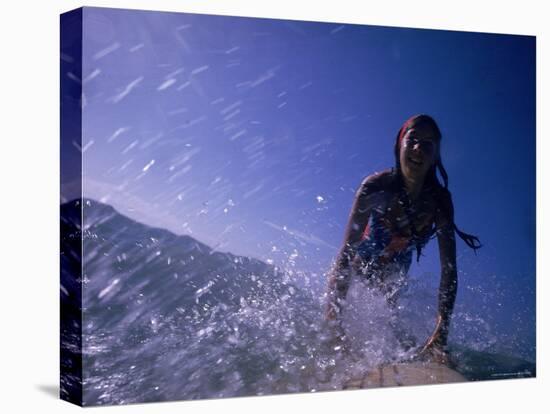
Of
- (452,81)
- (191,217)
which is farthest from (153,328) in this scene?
(452,81)

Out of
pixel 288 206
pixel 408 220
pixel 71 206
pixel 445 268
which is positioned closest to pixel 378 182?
pixel 408 220

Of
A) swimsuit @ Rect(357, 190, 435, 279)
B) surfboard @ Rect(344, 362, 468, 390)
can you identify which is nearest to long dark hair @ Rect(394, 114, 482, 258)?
swimsuit @ Rect(357, 190, 435, 279)

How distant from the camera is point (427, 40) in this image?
9.45 meters

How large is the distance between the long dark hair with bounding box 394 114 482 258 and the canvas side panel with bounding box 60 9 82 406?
247cm

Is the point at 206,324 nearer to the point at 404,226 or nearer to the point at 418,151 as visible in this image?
the point at 404,226

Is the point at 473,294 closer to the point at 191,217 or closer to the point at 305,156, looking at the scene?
the point at 305,156

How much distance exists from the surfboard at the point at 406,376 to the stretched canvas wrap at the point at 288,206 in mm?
14

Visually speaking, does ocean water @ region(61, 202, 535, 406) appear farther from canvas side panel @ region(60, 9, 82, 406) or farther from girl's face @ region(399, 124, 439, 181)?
girl's face @ region(399, 124, 439, 181)

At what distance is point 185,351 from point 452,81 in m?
2.99

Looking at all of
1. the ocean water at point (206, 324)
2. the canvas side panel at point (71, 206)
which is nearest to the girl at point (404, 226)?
the ocean water at point (206, 324)

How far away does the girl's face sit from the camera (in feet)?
30.6

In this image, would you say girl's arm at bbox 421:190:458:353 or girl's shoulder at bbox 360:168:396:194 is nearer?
girl's shoulder at bbox 360:168:396:194

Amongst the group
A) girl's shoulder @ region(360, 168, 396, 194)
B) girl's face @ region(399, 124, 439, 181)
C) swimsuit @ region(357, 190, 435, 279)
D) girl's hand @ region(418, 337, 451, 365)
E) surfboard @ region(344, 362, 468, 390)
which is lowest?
surfboard @ region(344, 362, 468, 390)

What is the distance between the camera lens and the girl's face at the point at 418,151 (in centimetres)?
934
